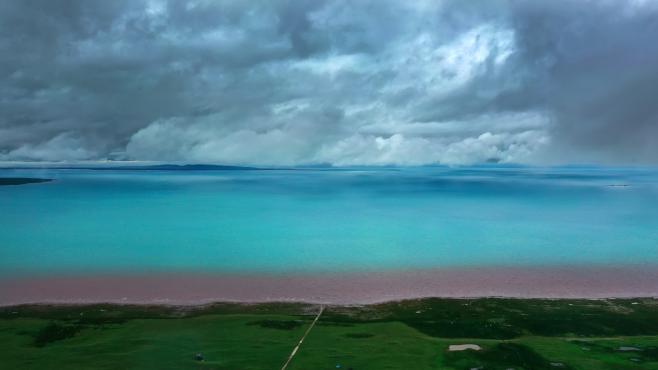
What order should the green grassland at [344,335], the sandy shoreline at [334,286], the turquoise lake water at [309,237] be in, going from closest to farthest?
the green grassland at [344,335], the sandy shoreline at [334,286], the turquoise lake water at [309,237]

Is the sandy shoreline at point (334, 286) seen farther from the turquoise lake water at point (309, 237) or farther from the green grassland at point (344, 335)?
the turquoise lake water at point (309, 237)

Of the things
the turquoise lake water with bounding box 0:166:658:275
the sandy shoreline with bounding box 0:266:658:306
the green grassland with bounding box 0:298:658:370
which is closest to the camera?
the green grassland with bounding box 0:298:658:370

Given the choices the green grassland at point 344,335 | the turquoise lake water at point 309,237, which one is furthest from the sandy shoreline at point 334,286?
the turquoise lake water at point 309,237

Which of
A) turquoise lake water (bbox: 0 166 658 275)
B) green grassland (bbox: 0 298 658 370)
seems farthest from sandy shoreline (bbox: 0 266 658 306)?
turquoise lake water (bbox: 0 166 658 275)

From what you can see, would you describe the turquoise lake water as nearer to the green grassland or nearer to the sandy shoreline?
the sandy shoreline

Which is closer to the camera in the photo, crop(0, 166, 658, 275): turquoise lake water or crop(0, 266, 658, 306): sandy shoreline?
crop(0, 266, 658, 306): sandy shoreline

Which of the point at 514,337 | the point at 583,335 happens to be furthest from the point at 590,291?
the point at 514,337

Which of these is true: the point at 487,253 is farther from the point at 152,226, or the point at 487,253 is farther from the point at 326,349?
the point at 152,226
